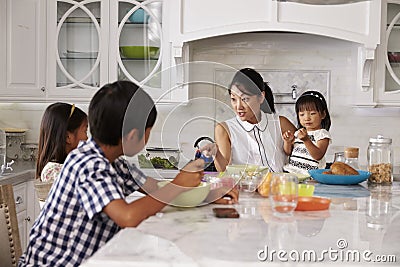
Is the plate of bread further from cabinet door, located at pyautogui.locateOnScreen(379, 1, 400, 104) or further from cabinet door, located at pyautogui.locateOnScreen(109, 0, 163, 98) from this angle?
cabinet door, located at pyautogui.locateOnScreen(109, 0, 163, 98)

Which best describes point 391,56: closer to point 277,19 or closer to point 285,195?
point 277,19

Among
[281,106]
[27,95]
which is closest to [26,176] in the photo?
[27,95]

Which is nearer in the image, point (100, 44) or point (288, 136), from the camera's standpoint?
point (288, 136)

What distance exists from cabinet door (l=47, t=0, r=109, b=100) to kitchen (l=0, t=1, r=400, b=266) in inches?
0.5

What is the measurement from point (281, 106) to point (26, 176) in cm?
183

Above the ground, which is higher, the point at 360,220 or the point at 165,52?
the point at 165,52

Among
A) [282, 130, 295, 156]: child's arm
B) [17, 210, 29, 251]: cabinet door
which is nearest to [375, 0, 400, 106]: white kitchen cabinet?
[282, 130, 295, 156]: child's arm

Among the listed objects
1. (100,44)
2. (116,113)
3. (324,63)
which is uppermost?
(100,44)

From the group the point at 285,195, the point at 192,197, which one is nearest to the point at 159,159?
the point at 192,197

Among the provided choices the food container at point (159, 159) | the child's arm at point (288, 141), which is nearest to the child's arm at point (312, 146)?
the child's arm at point (288, 141)

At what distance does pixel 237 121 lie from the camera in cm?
247

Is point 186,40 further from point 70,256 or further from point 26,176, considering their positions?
point 70,256

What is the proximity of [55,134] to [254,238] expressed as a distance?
167cm

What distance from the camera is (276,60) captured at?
4.57 m
